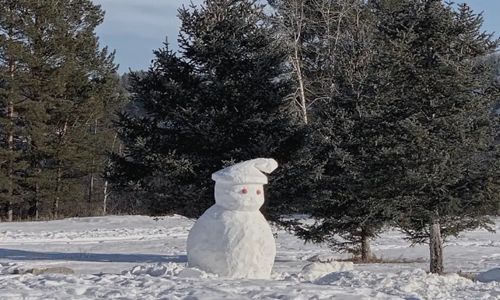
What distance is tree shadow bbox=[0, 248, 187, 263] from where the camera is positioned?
18.7 metres

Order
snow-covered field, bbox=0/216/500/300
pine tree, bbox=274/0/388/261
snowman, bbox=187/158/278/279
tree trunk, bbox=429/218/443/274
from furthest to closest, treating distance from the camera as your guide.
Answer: pine tree, bbox=274/0/388/261
tree trunk, bbox=429/218/443/274
snowman, bbox=187/158/278/279
snow-covered field, bbox=0/216/500/300

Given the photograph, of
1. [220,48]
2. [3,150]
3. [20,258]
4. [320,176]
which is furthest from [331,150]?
[3,150]

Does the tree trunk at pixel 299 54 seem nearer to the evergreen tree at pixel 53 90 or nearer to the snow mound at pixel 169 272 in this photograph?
the evergreen tree at pixel 53 90

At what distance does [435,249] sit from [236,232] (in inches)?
254

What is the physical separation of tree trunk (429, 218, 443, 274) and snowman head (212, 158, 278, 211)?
5632 millimetres

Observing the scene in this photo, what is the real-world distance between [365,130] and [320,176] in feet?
5.19

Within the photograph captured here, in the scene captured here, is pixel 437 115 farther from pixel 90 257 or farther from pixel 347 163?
pixel 90 257

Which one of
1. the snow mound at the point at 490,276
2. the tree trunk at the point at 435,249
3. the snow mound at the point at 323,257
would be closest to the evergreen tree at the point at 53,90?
the snow mound at the point at 323,257

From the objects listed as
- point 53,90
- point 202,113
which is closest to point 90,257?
point 202,113

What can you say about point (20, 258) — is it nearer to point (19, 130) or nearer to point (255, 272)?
point (255, 272)

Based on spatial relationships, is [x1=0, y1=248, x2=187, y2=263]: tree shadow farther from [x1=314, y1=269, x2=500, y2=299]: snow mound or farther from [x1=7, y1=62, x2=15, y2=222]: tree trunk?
[x1=7, y1=62, x2=15, y2=222]: tree trunk

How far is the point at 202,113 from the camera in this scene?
17719 millimetres

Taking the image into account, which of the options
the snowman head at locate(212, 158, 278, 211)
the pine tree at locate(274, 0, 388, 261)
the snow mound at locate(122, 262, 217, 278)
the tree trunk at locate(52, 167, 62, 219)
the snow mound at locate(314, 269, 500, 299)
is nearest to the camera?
the snow mound at locate(314, 269, 500, 299)

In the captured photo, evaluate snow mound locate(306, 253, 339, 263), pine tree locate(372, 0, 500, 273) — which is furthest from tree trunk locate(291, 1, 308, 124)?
pine tree locate(372, 0, 500, 273)
